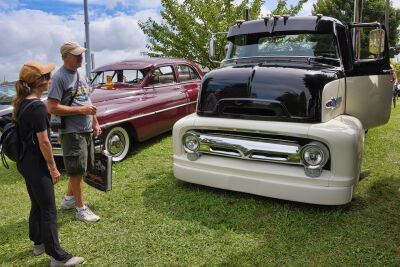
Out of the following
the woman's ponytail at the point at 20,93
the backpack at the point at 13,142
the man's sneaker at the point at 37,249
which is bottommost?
the man's sneaker at the point at 37,249

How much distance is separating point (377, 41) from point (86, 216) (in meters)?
4.43

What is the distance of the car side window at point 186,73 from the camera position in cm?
762

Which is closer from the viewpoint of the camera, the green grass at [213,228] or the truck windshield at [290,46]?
the green grass at [213,228]

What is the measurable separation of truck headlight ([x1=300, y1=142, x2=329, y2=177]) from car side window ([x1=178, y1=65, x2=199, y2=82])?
15.2ft

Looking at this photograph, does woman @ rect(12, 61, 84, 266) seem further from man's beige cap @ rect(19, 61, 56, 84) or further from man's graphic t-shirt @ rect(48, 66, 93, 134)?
man's graphic t-shirt @ rect(48, 66, 93, 134)

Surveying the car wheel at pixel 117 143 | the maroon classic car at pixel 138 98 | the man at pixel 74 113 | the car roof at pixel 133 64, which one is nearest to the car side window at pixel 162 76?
the maroon classic car at pixel 138 98

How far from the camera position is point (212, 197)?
417 cm

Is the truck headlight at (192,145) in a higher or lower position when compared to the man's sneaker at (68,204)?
→ higher

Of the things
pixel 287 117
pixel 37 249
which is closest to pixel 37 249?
pixel 37 249

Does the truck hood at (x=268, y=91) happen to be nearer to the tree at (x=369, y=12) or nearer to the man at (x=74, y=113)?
the man at (x=74, y=113)

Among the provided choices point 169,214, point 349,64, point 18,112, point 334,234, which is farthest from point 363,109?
point 18,112

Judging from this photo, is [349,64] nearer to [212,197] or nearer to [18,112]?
[212,197]

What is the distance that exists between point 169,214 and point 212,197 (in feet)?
2.13

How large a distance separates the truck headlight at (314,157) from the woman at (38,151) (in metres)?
2.44
